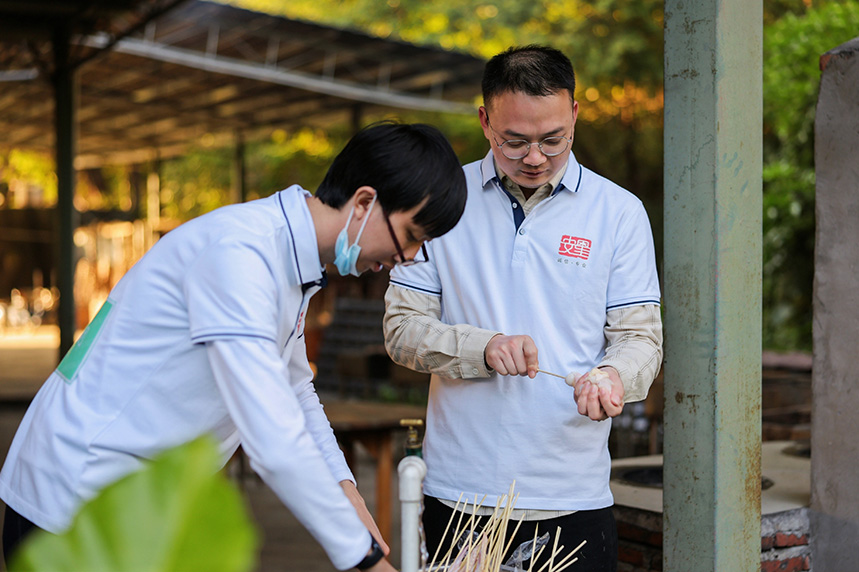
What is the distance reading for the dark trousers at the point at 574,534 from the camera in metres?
1.92

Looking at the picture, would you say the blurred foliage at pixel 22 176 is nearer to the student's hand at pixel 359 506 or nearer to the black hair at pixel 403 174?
the student's hand at pixel 359 506

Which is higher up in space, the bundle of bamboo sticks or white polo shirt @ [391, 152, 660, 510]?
white polo shirt @ [391, 152, 660, 510]

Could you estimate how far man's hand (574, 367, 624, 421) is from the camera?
5.58ft

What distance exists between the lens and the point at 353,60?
37.8ft

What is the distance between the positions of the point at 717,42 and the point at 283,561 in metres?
3.91

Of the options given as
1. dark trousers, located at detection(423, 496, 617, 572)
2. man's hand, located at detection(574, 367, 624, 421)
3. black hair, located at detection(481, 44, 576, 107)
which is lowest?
dark trousers, located at detection(423, 496, 617, 572)

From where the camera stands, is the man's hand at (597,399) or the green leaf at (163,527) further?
the man's hand at (597,399)

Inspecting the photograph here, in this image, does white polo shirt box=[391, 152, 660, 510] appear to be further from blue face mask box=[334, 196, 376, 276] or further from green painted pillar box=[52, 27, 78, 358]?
green painted pillar box=[52, 27, 78, 358]

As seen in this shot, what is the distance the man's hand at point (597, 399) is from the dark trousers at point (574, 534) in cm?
32

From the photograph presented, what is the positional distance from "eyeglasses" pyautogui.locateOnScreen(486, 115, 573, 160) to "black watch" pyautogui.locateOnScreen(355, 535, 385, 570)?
896mm

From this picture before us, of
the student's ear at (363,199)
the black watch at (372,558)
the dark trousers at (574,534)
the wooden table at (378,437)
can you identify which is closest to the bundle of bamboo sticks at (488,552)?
the dark trousers at (574,534)

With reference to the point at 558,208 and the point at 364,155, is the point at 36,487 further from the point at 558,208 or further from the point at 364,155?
the point at 558,208

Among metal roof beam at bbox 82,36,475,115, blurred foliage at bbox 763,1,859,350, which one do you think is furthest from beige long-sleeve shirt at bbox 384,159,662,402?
metal roof beam at bbox 82,36,475,115

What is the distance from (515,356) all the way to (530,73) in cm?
58
